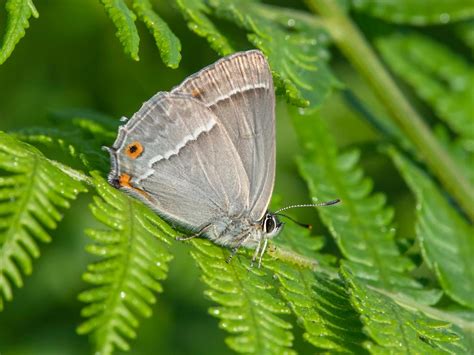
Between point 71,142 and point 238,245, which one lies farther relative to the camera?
point 71,142

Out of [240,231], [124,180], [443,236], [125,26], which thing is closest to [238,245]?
[240,231]

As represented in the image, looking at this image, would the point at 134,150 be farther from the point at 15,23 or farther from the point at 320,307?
the point at 320,307

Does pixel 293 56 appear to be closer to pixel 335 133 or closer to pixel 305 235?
pixel 305 235

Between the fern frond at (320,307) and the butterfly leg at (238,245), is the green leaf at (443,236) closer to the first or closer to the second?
the fern frond at (320,307)

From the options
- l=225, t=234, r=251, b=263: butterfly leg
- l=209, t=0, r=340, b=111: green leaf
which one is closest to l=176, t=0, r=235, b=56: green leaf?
l=209, t=0, r=340, b=111: green leaf

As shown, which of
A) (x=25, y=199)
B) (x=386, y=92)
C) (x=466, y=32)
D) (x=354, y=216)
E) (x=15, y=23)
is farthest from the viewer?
(x=466, y=32)

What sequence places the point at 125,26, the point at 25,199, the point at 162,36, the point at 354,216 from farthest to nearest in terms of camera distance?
the point at 354,216 → the point at 162,36 → the point at 125,26 → the point at 25,199

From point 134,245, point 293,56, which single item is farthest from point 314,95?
point 134,245

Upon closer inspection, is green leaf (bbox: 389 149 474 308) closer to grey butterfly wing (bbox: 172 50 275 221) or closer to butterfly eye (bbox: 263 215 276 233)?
butterfly eye (bbox: 263 215 276 233)
